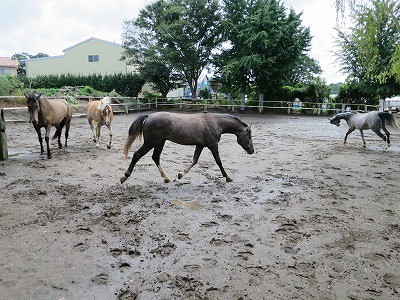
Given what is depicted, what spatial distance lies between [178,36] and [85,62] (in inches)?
576

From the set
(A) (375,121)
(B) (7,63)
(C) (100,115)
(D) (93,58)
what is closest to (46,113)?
(C) (100,115)

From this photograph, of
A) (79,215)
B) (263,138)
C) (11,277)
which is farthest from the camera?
(263,138)

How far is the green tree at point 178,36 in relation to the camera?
2153cm

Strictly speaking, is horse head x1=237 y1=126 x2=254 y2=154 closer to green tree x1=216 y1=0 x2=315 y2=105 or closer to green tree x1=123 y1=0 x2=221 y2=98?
green tree x1=216 y1=0 x2=315 y2=105

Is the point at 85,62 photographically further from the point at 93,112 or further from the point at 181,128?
the point at 181,128

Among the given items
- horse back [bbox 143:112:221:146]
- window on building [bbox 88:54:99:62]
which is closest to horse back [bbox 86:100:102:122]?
horse back [bbox 143:112:221:146]

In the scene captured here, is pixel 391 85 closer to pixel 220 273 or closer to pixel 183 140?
pixel 183 140

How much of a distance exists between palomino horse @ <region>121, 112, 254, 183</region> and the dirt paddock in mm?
604

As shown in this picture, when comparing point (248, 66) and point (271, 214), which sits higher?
point (248, 66)

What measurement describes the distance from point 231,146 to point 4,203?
245 inches

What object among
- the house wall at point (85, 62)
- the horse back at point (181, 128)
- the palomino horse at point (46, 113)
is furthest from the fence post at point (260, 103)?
the horse back at point (181, 128)

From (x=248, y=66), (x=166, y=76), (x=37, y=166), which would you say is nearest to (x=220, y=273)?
(x=37, y=166)

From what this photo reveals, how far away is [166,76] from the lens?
23.5 m

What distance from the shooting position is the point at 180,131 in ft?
16.6
